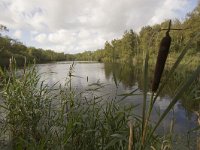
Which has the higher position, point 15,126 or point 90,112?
point 90,112

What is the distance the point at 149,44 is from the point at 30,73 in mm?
3784

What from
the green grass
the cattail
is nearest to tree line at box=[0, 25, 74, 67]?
the green grass

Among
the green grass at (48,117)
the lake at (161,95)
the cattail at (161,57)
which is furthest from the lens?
the green grass at (48,117)

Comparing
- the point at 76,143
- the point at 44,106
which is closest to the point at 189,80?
the point at 76,143

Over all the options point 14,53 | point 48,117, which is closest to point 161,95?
point 48,117

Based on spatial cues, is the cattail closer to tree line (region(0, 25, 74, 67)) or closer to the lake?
the lake

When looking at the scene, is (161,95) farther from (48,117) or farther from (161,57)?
(161,57)

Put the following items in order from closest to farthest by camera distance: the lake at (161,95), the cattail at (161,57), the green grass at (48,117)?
1. the cattail at (161,57)
2. the lake at (161,95)
3. the green grass at (48,117)

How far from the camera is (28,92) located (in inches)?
166

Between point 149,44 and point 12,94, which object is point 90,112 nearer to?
point 12,94

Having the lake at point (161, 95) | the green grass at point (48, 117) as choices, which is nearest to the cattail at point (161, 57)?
the lake at point (161, 95)

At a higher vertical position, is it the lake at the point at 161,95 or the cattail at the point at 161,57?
the cattail at the point at 161,57

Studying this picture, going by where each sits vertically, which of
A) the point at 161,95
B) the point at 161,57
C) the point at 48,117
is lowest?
the point at 161,95

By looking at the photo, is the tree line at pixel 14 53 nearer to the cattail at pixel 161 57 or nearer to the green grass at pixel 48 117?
the green grass at pixel 48 117
